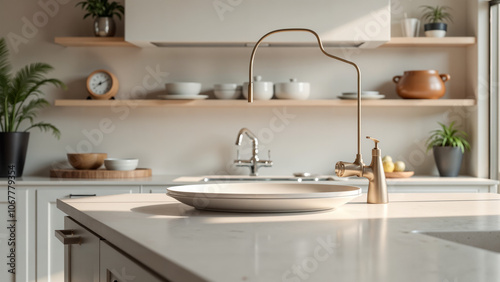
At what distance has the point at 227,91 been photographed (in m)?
3.93

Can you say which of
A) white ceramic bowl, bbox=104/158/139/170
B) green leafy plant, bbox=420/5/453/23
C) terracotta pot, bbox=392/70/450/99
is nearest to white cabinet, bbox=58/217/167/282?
white ceramic bowl, bbox=104/158/139/170

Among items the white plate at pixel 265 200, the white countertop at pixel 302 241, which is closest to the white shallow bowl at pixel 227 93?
the white countertop at pixel 302 241

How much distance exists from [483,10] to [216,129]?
6.13ft

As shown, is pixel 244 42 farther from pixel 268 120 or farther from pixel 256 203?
pixel 256 203

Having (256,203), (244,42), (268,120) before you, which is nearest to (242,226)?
(256,203)

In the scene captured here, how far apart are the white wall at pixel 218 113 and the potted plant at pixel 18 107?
2.9 inches

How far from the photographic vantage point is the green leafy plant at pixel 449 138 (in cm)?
394

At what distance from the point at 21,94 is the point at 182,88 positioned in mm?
1064

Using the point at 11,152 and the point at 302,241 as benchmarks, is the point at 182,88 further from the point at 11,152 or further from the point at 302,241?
the point at 302,241

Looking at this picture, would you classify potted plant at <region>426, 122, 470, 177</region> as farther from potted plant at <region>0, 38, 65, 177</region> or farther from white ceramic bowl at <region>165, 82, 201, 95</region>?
potted plant at <region>0, 38, 65, 177</region>

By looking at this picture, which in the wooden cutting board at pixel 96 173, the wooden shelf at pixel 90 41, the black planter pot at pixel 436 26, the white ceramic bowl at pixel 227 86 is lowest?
the wooden cutting board at pixel 96 173

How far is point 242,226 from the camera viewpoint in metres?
1.33

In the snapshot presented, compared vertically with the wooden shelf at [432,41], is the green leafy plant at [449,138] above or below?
below

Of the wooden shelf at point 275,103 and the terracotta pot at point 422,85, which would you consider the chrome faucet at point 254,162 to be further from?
the terracotta pot at point 422,85
